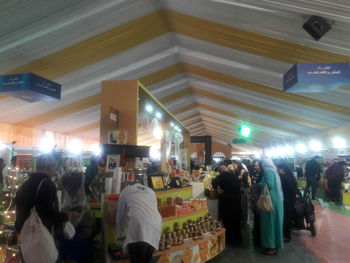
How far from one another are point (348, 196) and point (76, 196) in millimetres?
8928

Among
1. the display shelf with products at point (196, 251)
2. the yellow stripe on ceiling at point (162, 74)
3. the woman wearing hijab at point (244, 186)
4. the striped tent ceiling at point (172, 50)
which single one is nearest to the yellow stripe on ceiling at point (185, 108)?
the striped tent ceiling at point (172, 50)

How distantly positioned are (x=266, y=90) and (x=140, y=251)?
7.20 metres

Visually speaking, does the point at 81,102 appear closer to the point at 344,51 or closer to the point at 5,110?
the point at 5,110

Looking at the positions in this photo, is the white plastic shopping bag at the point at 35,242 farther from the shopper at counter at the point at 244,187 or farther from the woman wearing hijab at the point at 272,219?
the shopper at counter at the point at 244,187

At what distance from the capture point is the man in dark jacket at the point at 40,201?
2119mm

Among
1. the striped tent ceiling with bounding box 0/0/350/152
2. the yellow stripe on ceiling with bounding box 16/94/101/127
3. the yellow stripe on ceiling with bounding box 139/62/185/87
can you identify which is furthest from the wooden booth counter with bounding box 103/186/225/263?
the yellow stripe on ceiling with bounding box 16/94/101/127

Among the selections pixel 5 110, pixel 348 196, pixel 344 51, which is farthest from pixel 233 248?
pixel 5 110

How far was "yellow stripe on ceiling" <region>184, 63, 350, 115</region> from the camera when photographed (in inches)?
311

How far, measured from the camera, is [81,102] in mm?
8914

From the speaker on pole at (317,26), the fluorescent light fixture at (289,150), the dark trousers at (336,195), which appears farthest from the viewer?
the fluorescent light fixture at (289,150)

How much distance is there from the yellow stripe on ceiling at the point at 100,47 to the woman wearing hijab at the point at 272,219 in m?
4.30

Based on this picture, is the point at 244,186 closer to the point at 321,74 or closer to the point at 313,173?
the point at 321,74

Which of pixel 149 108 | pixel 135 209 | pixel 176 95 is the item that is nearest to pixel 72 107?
pixel 149 108

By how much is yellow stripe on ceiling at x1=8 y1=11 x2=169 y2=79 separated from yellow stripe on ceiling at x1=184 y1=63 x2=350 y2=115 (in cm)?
259
